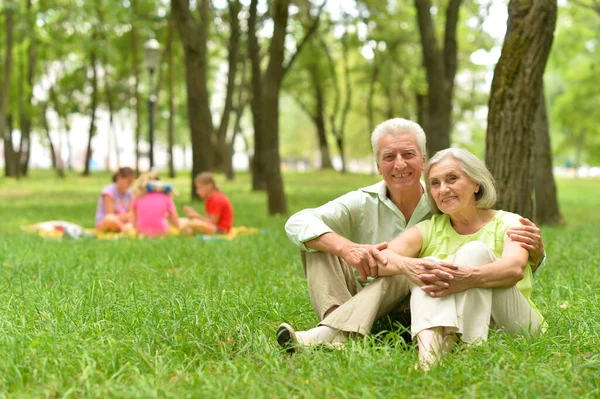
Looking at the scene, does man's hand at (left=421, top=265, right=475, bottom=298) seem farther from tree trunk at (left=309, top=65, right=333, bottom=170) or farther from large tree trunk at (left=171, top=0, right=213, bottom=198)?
tree trunk at (left=309, top=65, right=333, bottom=170)

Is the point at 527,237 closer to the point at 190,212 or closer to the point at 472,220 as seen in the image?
the point at 472,220

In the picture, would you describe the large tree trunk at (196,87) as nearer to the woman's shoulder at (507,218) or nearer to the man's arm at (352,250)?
the man's arm at (352,250)

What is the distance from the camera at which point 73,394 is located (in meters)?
3.30

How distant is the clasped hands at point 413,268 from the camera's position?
12.7 feet

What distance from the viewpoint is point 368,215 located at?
492cm

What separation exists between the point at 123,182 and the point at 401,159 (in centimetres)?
784

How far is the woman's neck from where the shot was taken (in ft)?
14.6

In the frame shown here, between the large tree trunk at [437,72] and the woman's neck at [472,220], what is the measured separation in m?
10.2

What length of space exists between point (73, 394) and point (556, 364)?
2285mm

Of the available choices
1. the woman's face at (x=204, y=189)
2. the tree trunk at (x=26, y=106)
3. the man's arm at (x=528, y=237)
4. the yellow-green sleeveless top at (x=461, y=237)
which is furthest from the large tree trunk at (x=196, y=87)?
the tree trunk at (x=26, y=106)

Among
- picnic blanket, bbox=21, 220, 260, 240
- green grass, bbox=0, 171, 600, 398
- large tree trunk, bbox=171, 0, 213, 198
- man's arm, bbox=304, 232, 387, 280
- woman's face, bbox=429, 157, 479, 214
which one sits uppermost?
large tree trunk, bbox=171, 0, 213, 198

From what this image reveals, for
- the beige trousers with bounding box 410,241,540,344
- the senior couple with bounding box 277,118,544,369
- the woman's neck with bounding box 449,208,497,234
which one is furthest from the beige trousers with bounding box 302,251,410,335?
the woman's neck with bounding box 449,208,497,234

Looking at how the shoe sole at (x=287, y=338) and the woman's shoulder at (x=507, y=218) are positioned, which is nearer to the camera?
the shoe sole at (x=287, y=338)

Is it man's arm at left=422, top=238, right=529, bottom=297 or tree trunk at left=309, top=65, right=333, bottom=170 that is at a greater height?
tree trunk at left=309, top=65, right=333, bottom=170
